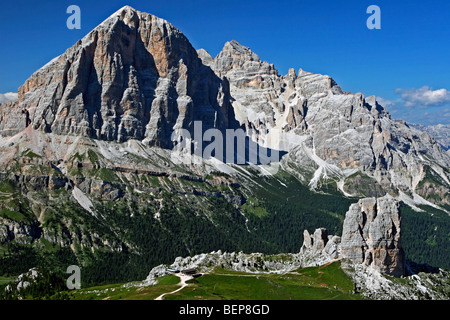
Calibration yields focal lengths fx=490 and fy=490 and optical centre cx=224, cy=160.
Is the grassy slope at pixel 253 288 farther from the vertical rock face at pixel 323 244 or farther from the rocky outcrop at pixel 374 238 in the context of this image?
the vertical rock face at pixel 323 244

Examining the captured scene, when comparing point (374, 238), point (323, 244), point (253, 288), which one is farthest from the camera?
point (323, 244)

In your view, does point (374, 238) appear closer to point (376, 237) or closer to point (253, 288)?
point (376, 237)

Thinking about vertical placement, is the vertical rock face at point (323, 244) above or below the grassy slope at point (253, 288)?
above

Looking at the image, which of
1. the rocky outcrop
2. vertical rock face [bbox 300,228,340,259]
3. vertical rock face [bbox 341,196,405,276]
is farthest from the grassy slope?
vertical rock face [bbox 341,196,405,276]

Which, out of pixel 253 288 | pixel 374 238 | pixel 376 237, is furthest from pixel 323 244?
pixel 253 288

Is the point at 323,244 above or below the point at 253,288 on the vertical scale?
above

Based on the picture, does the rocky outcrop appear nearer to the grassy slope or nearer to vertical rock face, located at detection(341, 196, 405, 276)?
vertical rock face, located at detection(341, 196, 405, 276)

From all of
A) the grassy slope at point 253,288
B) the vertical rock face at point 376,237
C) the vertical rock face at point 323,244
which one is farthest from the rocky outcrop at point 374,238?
the grassy slope at point 253,288
